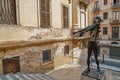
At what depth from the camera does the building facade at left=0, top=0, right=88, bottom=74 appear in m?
5.50

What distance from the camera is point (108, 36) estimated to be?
22766mm

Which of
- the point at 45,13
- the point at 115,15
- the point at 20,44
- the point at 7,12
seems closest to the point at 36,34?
the point at 20,44

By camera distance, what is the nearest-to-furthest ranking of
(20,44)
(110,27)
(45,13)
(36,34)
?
(20,44) → (36,34) → (45,13) → (110,27)

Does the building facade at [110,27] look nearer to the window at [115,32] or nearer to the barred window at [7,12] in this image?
the window at [115,32]

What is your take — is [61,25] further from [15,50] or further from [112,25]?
[112,25]

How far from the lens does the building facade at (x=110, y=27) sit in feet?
66.8

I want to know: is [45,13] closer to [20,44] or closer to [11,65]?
[20,44]

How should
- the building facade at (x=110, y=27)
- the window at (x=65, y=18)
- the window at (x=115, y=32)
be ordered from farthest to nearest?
the window at (x=115, y=32) → the building facade at (x=110, y=27) → the window at (x=65, y=18)

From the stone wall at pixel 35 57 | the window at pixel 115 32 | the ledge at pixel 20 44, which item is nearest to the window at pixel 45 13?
the ledge at pixel 20 44

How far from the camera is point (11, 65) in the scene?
5812mm

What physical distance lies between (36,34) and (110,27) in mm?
19258

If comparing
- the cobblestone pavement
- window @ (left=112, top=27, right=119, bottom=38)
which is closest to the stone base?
the cobblestone pavement

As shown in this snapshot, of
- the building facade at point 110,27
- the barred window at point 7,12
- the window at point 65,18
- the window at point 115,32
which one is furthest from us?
the window at point 115,32

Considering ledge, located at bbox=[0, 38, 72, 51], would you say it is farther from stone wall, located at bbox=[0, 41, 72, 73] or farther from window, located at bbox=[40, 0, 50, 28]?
window, located at bbox=[40, 0, 50, 28]
